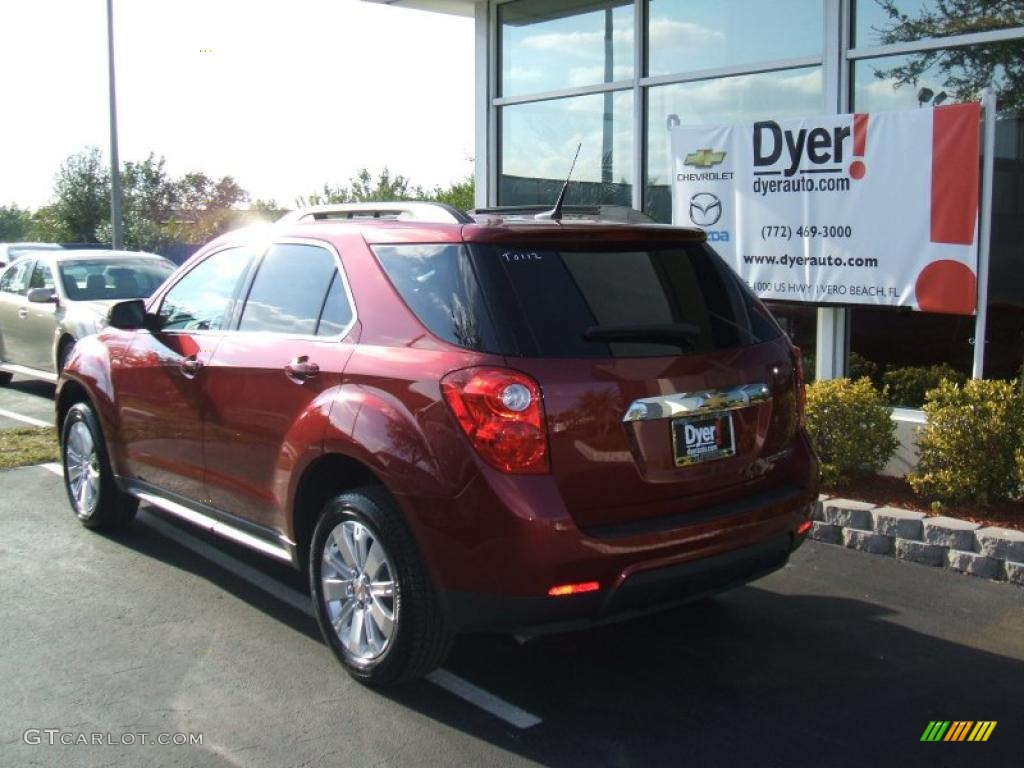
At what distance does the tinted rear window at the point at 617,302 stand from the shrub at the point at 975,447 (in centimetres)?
208

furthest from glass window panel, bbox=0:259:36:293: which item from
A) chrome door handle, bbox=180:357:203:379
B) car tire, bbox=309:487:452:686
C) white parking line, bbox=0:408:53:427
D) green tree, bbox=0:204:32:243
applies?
green tree, bbox=0:204:32:243

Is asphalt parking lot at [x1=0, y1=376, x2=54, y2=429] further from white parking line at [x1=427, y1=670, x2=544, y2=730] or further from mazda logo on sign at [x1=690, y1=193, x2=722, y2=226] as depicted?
white parking line at [x1=427, y1=670, x2=544, y2=730]

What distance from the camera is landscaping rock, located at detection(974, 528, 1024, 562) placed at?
17.4ft

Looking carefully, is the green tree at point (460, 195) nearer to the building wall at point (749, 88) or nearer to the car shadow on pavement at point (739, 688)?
the building wall at point (749, 88)

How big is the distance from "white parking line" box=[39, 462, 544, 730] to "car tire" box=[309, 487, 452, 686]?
250mm

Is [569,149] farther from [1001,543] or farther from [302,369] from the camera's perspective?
[302,369]

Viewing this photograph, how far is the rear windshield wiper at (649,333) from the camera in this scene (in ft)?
12.6

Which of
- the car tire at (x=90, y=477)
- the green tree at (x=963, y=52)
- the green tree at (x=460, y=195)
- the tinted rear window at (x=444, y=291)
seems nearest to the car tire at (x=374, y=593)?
the tinted rear window at (x=444, y=291)

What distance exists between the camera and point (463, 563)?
3670mm

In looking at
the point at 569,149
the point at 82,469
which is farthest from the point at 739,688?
the point at 569,149

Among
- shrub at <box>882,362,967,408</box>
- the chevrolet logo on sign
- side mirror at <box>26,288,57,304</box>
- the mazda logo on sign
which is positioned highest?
the chevrolet logo on sign

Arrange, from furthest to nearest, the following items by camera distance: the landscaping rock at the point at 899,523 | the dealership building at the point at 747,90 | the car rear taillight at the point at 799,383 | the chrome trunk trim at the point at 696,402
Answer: the dealership building at the point at 747,90
the landscaping rock at the point at 899,523
the car rear taillight at the point at 799,383
the chrome trunk trim at the point at 696,402

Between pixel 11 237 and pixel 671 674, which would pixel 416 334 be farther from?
pixel 11 237

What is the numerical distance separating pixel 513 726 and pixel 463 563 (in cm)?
67
